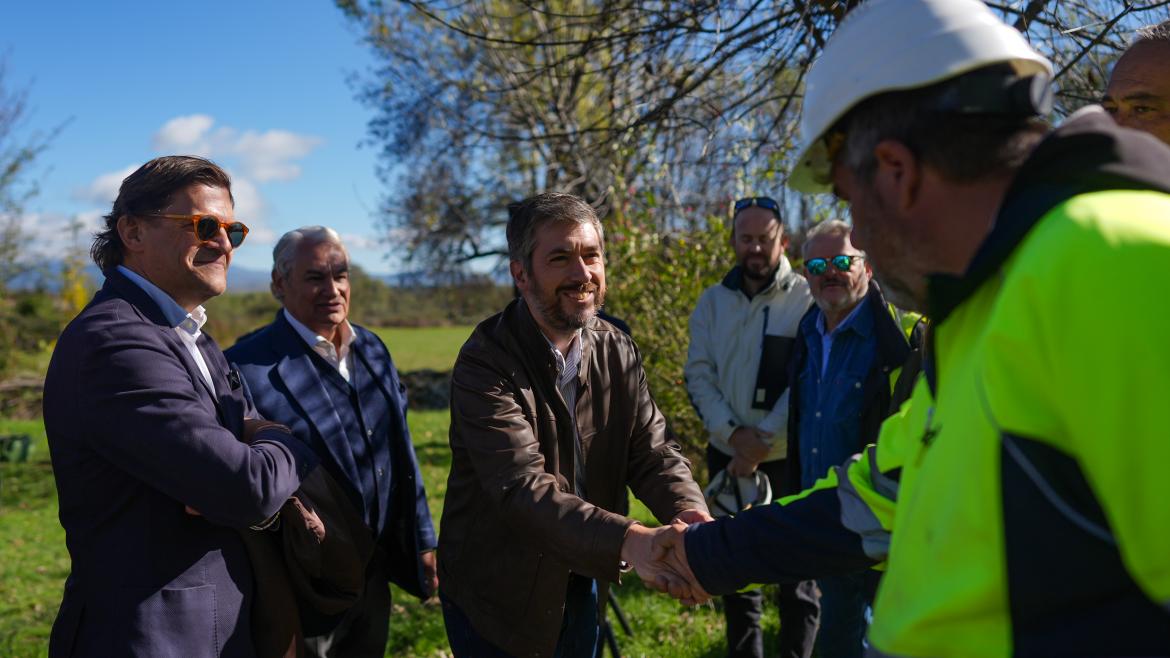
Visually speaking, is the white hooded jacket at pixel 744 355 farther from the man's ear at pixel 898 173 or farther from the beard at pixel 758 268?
the man's ear at pixel 898 173

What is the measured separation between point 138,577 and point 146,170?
1320 mm

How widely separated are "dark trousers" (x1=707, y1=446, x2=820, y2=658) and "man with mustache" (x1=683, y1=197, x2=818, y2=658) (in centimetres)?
5

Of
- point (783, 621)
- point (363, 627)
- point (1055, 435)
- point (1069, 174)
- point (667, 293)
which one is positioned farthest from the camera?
point (667, 293)

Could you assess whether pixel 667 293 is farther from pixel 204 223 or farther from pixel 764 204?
pixel 204 223

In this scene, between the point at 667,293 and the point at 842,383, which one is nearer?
the point at 842,383

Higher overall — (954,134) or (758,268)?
(954,134)

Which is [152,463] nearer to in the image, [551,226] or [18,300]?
[551,226]

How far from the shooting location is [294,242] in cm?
411

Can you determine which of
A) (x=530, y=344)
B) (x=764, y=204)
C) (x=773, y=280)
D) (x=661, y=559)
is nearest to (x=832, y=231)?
(x=773, y=280)

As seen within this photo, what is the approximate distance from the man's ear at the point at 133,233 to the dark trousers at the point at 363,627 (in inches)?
66.9

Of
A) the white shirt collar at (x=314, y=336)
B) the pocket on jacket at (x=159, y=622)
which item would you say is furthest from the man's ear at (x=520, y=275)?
the pocket on jacket at (x=159, y=622)

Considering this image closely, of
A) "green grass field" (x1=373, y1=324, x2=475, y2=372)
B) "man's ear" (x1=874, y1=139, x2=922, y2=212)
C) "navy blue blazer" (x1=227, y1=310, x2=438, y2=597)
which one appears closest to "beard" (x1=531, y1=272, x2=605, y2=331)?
"navy blue blazer" (x1=227, y1=310, x2=438, y2=597)

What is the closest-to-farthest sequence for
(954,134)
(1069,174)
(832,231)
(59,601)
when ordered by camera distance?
(1069,174), (954,134), (832,231), (59,601)

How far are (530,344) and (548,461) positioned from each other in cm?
42
